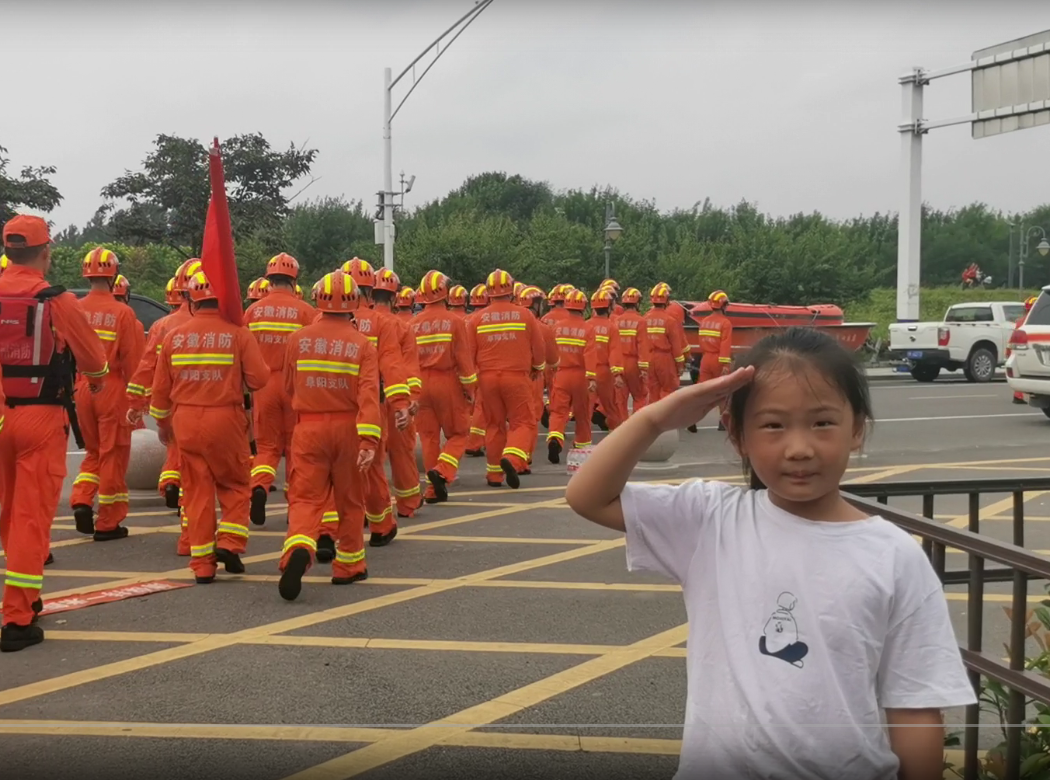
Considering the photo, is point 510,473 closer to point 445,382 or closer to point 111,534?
point 445,382

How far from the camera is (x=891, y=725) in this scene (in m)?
2.07

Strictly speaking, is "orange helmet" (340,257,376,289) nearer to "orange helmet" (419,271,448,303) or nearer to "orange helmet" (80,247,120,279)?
"orange helmet" (80,247,120,279)

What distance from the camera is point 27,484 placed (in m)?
5.99

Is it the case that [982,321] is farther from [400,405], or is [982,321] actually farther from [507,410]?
[400,405]

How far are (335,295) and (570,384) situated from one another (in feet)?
21.7

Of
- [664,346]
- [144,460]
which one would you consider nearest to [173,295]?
[144,460]

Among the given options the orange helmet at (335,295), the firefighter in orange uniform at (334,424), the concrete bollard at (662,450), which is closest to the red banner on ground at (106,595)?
the firefighter in orange uniform at (334,424)

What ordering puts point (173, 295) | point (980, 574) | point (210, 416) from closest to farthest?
1. point (980, 574)
2. point (210, 416)
3. point (173, 295)

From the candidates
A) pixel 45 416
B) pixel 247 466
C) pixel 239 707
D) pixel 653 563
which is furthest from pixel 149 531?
pixel 653 563

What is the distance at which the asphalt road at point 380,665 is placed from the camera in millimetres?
4332

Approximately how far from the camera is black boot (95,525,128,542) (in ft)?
29.2

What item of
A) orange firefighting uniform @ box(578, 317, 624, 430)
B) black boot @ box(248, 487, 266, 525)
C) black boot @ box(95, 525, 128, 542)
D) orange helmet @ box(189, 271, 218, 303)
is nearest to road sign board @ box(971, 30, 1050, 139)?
orange firefighting uniform @ box(578, 317, 624, 430)

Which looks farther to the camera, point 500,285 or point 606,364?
point 606,364

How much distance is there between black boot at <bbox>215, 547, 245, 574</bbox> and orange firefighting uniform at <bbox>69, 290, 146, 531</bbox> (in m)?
1.71
